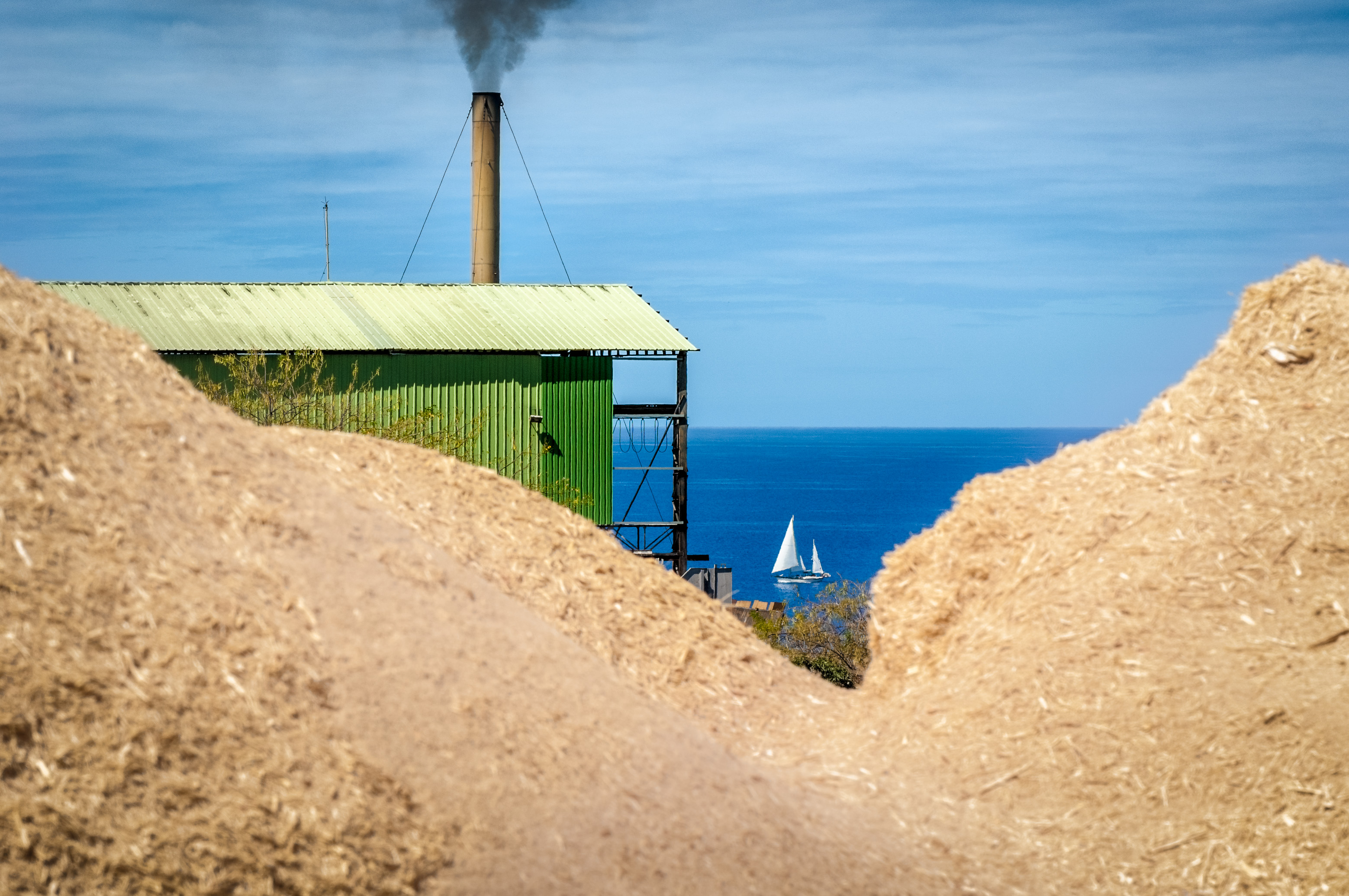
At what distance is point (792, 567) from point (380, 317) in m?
58.3

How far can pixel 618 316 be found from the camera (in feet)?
113

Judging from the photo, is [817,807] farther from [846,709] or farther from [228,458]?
[228,458]

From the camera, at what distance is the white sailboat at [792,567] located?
84438 millimetres

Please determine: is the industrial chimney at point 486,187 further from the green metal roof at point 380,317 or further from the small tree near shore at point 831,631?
the small tree near shore at point 831,631

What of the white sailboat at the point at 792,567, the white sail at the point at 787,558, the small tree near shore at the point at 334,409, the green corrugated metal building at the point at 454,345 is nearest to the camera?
the small tree near shore at the point at 334,409

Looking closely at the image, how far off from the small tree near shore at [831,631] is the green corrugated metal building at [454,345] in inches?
253

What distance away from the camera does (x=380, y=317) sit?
32.7 m

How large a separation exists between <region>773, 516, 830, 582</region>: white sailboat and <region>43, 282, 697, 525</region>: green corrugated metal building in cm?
4291

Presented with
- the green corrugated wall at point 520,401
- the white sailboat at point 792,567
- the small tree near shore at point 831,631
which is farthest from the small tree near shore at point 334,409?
the white sailboat at point 792,567

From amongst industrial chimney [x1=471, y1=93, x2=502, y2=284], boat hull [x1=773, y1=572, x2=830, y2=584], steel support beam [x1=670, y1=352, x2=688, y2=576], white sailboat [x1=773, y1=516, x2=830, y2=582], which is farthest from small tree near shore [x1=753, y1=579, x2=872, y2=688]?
boat hull [x1=773, y1=572, x2=830, y2=584]

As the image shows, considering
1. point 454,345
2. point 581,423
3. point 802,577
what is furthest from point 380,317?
point 802,577

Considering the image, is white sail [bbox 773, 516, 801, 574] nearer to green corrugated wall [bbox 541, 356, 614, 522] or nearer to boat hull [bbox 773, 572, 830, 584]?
boat hull [bbox 773, 572, 830, 584]

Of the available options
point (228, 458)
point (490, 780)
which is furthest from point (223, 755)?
point (228, 458)

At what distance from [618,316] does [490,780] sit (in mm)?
27386
